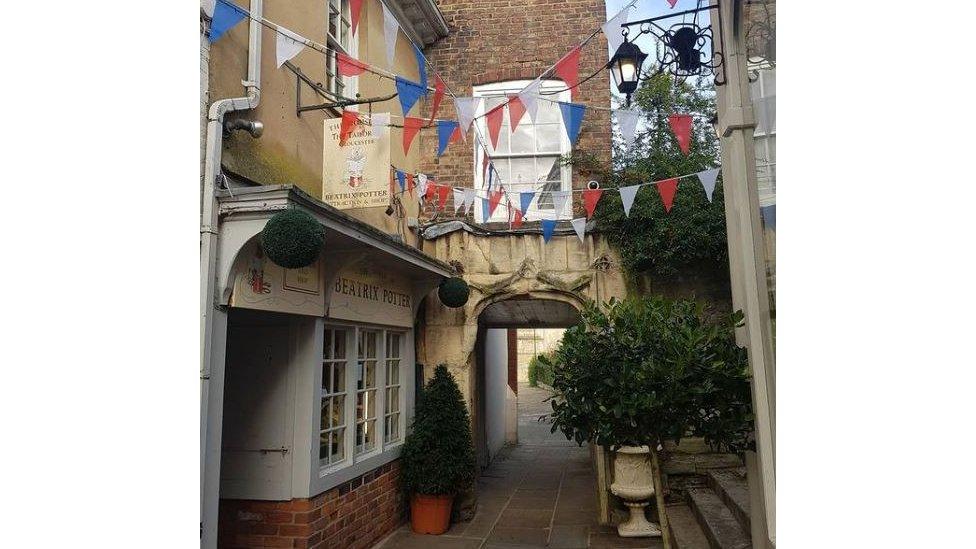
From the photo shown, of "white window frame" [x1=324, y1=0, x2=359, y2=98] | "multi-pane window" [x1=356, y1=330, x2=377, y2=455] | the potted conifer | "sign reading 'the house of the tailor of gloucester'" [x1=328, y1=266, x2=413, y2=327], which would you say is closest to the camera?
"sign reading 'the house of the tailor of gloucester'" [x1=328, y1=266, x2=413, y2=327]

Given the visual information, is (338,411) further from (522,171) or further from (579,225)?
(522,171)

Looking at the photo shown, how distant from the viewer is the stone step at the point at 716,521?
4434 millimetres

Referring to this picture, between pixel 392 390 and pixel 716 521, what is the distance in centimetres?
408

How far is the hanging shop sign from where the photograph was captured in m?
4.50

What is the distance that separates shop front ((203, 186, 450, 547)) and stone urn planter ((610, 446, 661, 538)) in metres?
2.65

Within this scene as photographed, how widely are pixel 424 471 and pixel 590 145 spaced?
16.4 feet

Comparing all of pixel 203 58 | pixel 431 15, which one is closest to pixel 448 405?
pixel 203 58

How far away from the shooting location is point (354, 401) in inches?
255

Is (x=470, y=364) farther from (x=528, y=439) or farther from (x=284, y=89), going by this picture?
(x=528, y=439)

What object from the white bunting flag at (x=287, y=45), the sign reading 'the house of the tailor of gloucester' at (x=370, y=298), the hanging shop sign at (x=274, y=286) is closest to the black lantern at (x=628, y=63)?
the white bunting flag at (x=287, y=45)

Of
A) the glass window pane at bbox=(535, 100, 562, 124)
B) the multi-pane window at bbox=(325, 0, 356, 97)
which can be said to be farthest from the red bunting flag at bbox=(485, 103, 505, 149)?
the glass window pane at bbox=(535, 100, 562, 124)

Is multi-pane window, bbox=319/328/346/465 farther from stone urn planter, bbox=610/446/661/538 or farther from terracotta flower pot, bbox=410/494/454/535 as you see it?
stone urn planter, bbox=610/446/661/538

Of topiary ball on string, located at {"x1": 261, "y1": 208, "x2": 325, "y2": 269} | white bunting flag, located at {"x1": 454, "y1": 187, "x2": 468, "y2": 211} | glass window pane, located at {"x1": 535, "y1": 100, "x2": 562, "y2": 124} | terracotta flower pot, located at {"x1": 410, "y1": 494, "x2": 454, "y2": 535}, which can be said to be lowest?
terracotta flower pot, located at {"x1": 410, "y1": 494, "x2": 454, "y2": 535}

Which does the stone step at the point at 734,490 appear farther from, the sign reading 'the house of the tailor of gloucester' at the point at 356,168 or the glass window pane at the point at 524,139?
the glass window pane at the point at 524,139
